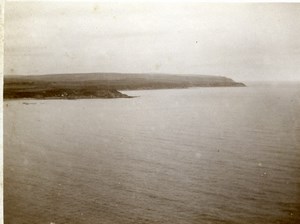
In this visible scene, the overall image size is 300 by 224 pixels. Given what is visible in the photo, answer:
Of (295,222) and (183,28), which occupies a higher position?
(183,28)

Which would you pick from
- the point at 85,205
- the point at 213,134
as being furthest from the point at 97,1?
the point at 85,205

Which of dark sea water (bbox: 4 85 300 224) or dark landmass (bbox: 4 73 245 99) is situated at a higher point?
dark landmass (bbox: 4 73 245 99)

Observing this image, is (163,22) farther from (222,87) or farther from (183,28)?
(222,87)

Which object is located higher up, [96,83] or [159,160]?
[96,83]
